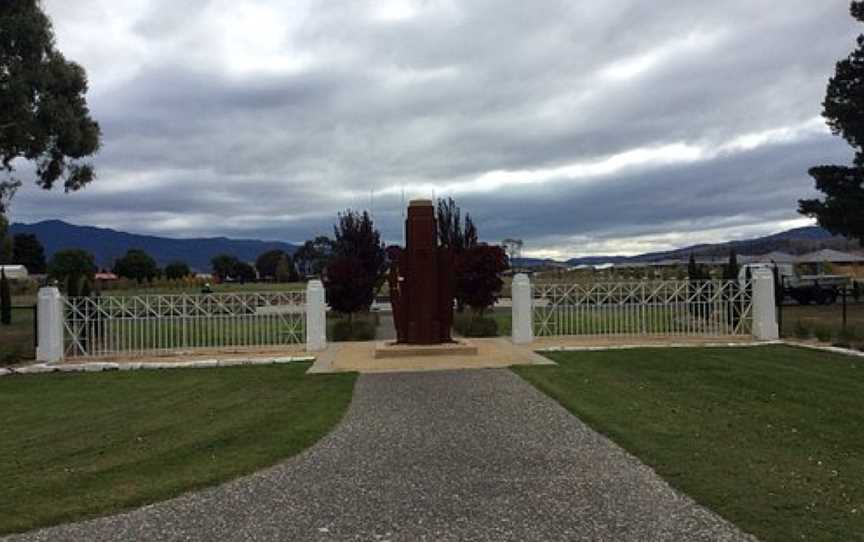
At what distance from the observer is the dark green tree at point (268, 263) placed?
112 m

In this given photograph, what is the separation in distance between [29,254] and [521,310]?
99.0 m

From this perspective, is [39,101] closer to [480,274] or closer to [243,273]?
[480,274]

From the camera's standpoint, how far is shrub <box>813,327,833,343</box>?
17797 mm

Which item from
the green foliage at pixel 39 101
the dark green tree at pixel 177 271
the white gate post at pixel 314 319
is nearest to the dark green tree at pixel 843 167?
the white gate post at pixel 314 319

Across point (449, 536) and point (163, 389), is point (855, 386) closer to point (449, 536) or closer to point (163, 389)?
point (449, 536)

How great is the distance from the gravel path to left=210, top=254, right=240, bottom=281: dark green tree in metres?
96.1

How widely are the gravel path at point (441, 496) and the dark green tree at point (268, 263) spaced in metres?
104

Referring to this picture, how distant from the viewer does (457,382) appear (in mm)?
11758

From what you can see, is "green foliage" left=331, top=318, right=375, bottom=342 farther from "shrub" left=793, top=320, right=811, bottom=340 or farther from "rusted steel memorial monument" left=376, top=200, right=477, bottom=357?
"shrub" left=793, top=320, right=811, bottom=340

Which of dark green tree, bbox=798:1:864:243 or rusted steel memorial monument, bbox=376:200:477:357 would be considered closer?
rusted steel memorial monument, bbox=376:200:477:357

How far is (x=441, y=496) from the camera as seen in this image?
588 centimetres

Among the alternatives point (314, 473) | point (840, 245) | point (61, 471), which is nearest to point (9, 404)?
point (61, 471)

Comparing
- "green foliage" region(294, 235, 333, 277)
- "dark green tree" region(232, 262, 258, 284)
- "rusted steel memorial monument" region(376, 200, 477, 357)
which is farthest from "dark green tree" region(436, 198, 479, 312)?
"dark green tree" region(232, 262, 258, 284)

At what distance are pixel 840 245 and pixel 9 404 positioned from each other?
8426cm
